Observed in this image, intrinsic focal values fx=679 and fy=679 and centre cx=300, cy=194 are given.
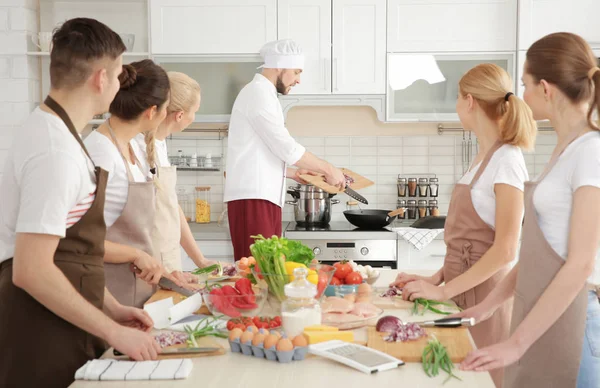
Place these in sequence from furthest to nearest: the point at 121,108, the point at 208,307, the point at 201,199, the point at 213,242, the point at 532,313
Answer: the point at 201,199 < the point at 213,242 < the point at 121,108 < the point at 208,307 < the point at 532,313

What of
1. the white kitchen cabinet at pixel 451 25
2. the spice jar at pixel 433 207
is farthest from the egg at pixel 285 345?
the spice jar at pixel 433 207

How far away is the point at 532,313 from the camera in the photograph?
5.72 feet

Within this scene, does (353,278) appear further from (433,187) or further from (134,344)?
(433,187)

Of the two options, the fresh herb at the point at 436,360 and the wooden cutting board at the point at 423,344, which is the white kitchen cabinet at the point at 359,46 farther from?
the fresh herb at the point at 436,360

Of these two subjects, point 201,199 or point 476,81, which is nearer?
point 476,81

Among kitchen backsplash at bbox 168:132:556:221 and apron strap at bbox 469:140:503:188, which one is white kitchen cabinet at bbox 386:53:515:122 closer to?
kitchen backsplash at bbox 168:132:556:221

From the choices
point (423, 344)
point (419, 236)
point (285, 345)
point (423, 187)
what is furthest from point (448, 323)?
point (423, 187)

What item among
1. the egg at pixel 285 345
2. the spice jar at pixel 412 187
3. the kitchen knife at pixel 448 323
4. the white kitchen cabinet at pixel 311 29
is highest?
the white kitchen cabinet at pixel 311 29

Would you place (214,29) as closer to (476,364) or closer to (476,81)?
(476,81)

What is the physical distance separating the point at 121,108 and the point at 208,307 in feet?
2.55

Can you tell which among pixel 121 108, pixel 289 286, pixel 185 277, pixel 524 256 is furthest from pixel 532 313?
pixel 121 108

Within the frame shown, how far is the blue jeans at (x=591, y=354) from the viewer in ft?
6.44

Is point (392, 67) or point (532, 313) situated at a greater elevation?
point (392, 67)

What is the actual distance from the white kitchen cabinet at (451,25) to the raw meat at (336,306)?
2749mm
